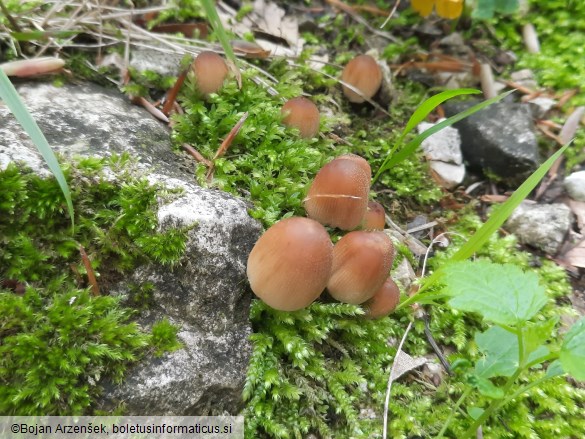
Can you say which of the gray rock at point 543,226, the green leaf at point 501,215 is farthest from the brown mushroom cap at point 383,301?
the gray rock at point 543,226

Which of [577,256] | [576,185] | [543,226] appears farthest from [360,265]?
[576,185]

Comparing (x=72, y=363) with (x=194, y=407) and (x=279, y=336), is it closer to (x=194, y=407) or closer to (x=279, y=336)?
(x=194, y=407)

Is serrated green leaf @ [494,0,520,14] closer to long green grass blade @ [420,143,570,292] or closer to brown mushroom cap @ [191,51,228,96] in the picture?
long green grass blade @ [420,143,570,292]

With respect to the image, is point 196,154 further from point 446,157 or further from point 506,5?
point 506,5

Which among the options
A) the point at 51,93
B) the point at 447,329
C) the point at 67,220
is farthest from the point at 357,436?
the point at 51,93

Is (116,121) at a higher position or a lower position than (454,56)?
lower

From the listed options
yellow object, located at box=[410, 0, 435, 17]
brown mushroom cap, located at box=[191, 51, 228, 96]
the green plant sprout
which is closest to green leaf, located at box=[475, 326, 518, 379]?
the green plant sprout
